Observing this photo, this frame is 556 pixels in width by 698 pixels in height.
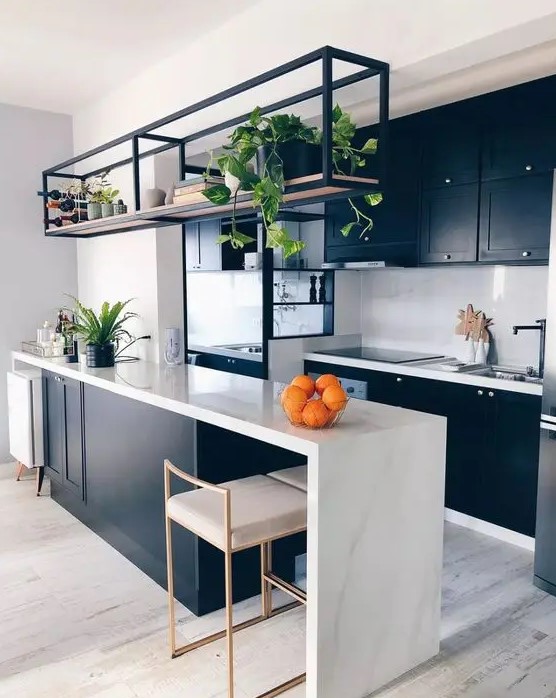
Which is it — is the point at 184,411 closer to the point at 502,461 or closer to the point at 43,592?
the point at 43,592

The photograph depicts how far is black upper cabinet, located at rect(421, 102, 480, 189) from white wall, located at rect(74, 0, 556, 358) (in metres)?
0.14

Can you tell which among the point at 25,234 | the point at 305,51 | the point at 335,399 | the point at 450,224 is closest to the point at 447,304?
the point at 450,224

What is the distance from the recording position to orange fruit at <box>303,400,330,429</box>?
6.73 feet

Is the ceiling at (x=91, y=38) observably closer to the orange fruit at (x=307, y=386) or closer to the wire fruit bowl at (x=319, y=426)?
the orange fruit at (x=307, y=386)

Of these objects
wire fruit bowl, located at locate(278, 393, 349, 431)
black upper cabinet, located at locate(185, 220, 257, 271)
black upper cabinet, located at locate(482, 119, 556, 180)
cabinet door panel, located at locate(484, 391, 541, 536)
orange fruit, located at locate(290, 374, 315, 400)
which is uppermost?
black upper cabinet, located at locate(482, 119, 556, 180)

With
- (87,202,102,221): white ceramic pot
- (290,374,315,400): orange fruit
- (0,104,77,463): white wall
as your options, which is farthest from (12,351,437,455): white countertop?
(0,104,77,463): white wall

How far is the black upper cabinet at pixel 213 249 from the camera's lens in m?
5.28

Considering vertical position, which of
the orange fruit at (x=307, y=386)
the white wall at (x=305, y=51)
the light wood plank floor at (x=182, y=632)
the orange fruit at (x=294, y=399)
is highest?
the white wall at (x=305, y=51)

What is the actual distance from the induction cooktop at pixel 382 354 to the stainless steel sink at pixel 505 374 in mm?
468

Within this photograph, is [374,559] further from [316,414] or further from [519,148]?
[519,148]

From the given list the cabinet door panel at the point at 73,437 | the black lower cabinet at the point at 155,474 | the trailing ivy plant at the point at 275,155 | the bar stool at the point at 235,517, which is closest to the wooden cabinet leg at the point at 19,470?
the cabinet door panel at the point at 73,437

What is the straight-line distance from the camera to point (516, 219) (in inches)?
131

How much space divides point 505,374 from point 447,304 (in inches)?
28.7

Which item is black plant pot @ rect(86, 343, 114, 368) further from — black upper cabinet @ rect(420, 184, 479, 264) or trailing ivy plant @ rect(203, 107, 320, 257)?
black upper cabinet @ rect(420, 184, 479, 264)
